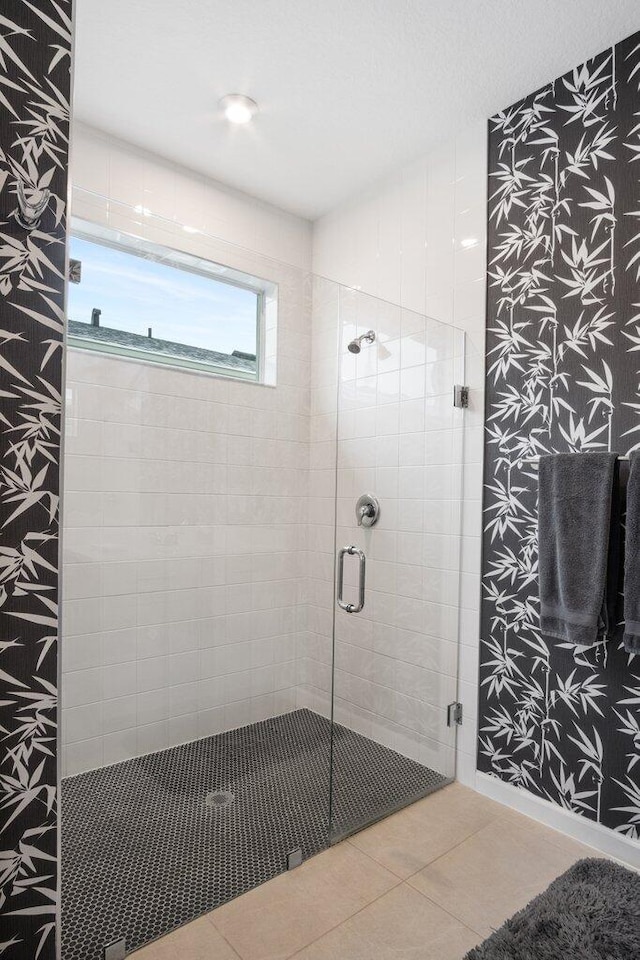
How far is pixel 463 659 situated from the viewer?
8.13ft

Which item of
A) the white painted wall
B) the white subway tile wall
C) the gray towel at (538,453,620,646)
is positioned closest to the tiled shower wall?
the white subway tile wall

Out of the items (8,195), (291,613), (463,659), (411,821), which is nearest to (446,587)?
(463,659)

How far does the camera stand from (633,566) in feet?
6.06

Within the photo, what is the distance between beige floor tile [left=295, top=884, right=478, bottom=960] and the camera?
1.55m

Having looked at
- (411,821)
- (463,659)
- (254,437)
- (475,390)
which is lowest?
(411,821)

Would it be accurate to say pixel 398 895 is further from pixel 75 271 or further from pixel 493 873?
pixel 75 271

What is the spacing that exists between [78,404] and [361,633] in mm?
1318

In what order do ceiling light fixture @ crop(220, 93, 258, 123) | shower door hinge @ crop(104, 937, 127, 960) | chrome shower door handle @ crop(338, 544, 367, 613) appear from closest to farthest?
shower door hinge @ crop(104, 937, 127, 960) < chrome shower door handle @ crop(338, 544, 367, 613) < ceiling light fixture @ crop(220, 93, 258, 123)

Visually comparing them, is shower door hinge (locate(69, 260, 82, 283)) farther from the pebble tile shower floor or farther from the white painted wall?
the pebble tile shower floor

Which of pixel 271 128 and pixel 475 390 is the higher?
pixel 271 128

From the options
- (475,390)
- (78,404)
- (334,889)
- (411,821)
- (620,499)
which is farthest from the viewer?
(475,390)

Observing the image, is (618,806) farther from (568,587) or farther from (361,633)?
(361,633)

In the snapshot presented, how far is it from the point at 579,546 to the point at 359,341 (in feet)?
3.59

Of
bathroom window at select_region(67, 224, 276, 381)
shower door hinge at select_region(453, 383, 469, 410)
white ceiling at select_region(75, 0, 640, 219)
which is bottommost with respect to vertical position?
shower door hinge at select_region(453, 383, 469, 410)
